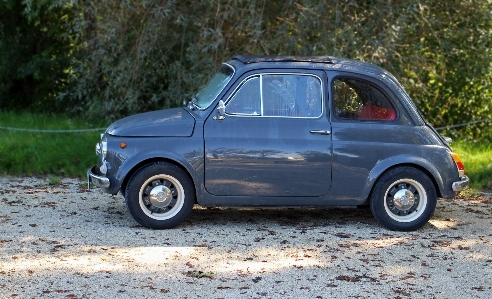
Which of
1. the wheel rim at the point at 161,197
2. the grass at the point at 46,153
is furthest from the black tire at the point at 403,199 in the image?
the grass at the point at 46,153

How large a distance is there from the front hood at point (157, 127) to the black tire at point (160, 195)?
1.05ft

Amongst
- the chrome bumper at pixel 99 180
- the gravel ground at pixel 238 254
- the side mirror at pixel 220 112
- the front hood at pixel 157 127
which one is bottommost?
the gravel ground at pixel 238 254

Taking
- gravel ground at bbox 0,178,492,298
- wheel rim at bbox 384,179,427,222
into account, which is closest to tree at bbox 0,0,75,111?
gravel ground at bbox 0,178,492,298

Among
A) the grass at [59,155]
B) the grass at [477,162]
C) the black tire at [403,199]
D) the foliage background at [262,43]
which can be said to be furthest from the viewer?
the foliage background at [262,43]

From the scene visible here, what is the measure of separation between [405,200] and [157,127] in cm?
266

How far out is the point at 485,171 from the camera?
1088 centimetres

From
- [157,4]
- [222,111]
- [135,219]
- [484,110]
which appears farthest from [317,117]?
[484,110]

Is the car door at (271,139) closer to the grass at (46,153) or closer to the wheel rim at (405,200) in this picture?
the wheel rim at (405,200)

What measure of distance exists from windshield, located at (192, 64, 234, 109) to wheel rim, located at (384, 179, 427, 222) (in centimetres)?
204

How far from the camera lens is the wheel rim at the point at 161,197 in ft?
25.7

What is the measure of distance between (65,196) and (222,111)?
281 cm

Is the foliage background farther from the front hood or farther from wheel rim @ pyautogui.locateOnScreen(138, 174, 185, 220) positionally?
wheel rim @ pyautogui.locateOnScreen(138, 174, 185, 220)

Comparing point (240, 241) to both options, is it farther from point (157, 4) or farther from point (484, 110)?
point (484, 110)

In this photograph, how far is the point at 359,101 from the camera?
8.14m
